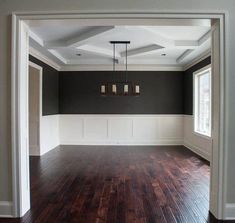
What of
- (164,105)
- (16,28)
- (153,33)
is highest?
(153,33)

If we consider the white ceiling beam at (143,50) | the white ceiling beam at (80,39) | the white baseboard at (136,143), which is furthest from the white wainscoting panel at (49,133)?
the white ceiling beam at (143,50)

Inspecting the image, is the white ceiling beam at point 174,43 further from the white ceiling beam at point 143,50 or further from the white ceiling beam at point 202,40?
the white ceiling beam at point 143,50

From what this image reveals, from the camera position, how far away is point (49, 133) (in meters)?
7.14

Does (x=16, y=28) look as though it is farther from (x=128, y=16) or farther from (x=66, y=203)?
(x=66, y=203)

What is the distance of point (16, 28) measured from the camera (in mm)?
2727

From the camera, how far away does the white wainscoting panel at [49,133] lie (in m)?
6.50

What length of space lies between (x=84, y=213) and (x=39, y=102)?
4.06 meters

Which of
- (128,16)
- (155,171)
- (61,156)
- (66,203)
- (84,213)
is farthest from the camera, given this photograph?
(61,156)

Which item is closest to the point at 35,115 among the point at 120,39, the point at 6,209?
the point at 120,39

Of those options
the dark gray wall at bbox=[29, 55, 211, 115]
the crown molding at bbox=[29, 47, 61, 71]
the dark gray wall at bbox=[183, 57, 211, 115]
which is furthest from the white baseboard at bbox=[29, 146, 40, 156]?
the dark gray wall at bbox=[183, 57, 211, 115]

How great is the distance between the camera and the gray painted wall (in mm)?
2691

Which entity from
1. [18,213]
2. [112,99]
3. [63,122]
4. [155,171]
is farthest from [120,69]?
[18,213]

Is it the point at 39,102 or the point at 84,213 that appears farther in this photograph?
the point at 39,102

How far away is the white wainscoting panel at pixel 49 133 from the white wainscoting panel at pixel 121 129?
0.31 meters
